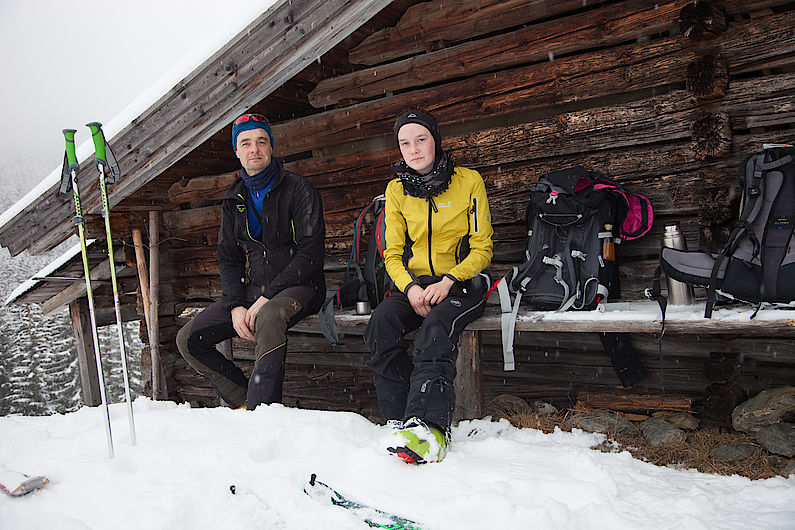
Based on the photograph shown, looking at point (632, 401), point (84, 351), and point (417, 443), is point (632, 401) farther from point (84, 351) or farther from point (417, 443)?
point (84, 351)

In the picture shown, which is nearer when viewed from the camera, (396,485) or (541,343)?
(396,485)

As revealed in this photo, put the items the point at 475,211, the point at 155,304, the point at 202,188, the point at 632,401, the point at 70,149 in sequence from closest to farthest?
the point at 70,149, the point at 475,211, the point at 632,401, the point at 202,188, the point at 155,304

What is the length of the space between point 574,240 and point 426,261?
3.46 ft

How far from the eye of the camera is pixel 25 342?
21953 millimetres

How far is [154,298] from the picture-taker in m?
6.10

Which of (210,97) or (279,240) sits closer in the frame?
(279,240)

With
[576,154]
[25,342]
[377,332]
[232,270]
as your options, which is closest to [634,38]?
[576,154]

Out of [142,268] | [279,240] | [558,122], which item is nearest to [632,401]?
[558,122]

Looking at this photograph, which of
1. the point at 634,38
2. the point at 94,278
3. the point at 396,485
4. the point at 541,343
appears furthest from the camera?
the point at 94,278

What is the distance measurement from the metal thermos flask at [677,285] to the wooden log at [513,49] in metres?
1.53

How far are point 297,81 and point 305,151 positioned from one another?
2.33 feet

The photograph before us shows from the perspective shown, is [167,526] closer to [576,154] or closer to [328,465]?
[328,465]

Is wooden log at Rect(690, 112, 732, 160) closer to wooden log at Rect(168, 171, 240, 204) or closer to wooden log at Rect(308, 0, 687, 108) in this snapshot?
wooden log at Rect(308, 0, 687, 108)

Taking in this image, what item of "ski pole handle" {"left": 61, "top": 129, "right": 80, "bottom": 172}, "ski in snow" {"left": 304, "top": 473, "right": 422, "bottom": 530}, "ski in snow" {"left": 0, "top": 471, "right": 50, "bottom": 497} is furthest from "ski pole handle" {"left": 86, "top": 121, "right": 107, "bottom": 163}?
"ski in snow" {"left": 304, "top": 473, "right": 422, "bottom": 530}
